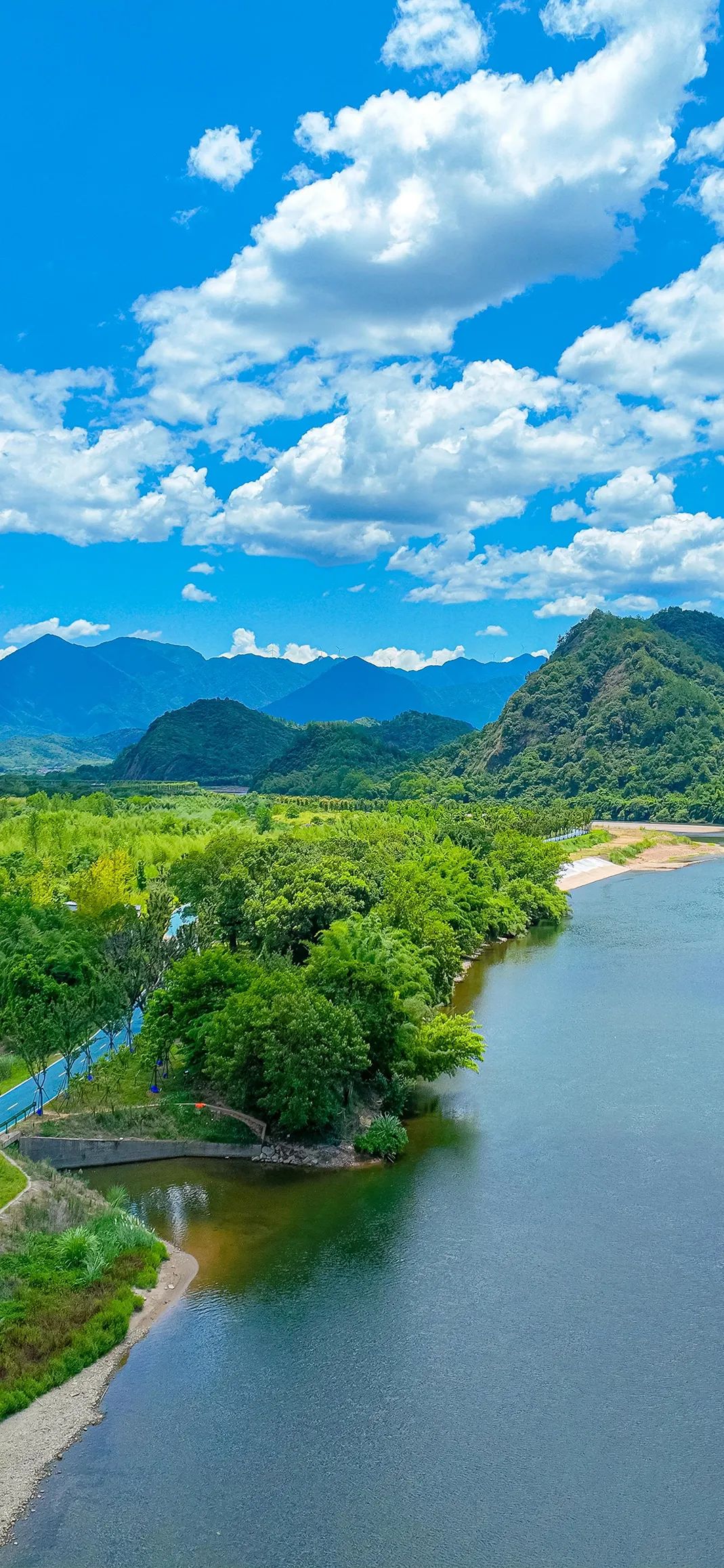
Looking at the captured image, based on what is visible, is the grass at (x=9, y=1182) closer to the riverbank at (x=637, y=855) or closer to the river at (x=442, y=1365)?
the river at (x=442, y=1365)

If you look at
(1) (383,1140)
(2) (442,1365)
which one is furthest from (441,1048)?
(2) (442,1365)

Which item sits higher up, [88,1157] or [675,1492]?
[88,1157]

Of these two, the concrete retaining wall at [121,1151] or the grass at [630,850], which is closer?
the concrete retaining wall at [121,1151]

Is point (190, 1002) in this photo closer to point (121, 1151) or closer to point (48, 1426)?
point (121, 1151)

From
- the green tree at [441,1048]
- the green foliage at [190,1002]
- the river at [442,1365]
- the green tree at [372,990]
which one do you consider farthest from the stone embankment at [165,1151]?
the green tree at [441,1048]

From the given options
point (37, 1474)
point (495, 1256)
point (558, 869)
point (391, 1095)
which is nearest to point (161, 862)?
point (558, 869)

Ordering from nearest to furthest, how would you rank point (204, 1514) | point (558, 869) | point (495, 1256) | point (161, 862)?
1. point (204, 1514)
2. point (495, 1256)
3. point (161, 862)
4. point (558, 869)

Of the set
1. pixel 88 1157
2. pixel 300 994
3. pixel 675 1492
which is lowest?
pixel 675 1492

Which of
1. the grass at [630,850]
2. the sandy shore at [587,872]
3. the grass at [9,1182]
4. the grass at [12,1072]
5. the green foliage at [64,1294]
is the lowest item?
the green foliage at [64,1294]

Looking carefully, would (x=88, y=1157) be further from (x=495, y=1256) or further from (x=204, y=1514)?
(x=204, y=1514)
